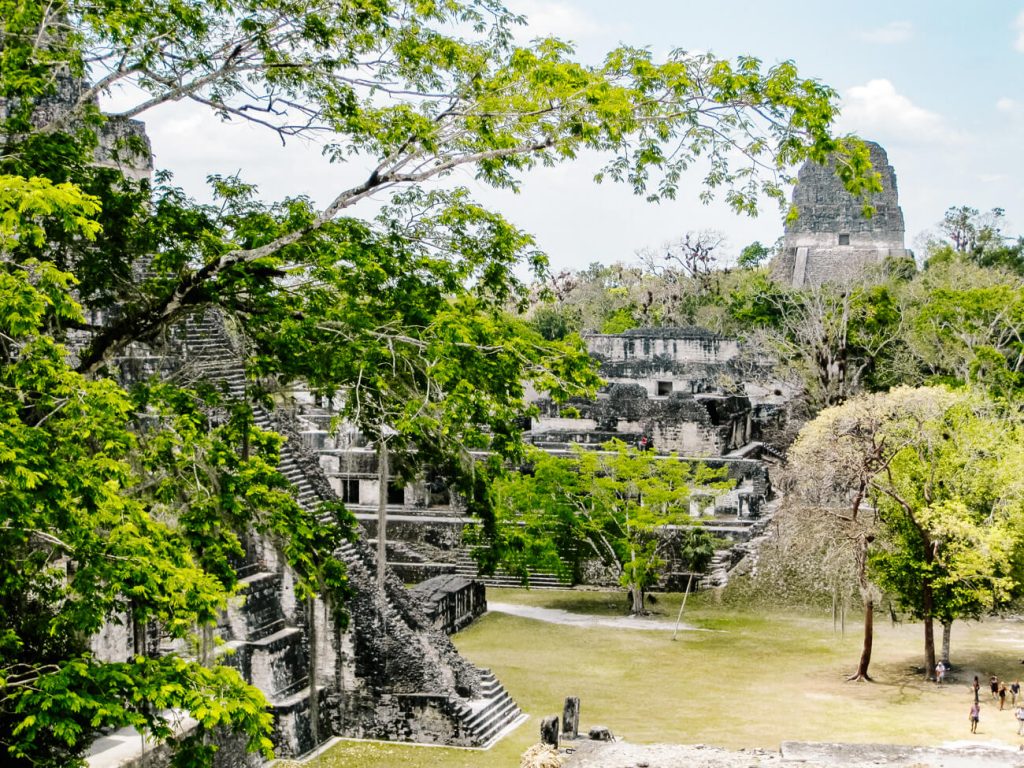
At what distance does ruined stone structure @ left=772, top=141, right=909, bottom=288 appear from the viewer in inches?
1847

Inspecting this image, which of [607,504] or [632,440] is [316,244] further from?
[632,440]

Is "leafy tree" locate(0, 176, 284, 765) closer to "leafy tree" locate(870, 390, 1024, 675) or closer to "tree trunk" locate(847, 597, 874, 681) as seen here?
"tree trunk" locate(847, 597, 874, 681)

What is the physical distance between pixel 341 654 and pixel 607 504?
959 cm

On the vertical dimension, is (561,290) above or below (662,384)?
above

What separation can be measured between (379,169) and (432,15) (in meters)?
1.63

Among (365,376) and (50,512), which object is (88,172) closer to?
(365,376)

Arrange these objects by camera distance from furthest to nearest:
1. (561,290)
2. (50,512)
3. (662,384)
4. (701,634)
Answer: (561,290)
(662,384)
(701,634)
(50,512)

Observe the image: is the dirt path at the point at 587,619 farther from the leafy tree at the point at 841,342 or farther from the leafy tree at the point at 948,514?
the leafy tree at the point at 841,342

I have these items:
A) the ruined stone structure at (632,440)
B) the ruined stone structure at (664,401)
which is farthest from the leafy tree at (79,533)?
the ruined stone structure at (664,401)

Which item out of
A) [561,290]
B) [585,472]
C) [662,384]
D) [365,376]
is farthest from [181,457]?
[561,290]

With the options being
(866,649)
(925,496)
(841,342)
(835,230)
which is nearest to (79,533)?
(866,649)

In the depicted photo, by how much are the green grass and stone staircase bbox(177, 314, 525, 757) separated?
Answer: 38 centimetres

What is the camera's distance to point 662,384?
3697 cm

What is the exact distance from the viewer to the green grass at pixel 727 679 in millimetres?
14953
